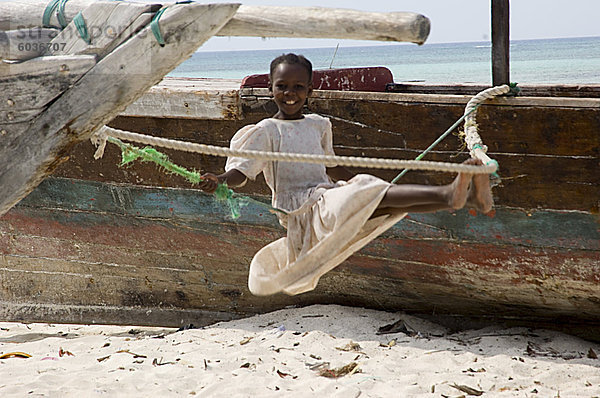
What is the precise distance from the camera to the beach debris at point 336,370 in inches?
151

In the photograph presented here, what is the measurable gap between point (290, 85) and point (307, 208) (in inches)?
20.2

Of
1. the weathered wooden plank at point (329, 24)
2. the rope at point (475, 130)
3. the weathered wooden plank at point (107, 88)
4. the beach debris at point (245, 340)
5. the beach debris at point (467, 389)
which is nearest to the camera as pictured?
the weathered wooden plank at point (329, 24)

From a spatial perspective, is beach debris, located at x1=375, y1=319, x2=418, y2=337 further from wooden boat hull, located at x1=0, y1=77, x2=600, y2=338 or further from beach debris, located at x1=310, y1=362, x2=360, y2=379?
beach debris, located at x1=310, y1=362, x2=360, y2=379

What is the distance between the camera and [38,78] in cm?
214

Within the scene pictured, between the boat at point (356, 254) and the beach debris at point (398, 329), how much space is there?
0.16 meters

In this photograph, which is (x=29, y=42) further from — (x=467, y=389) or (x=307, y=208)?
(x=467, y=389)

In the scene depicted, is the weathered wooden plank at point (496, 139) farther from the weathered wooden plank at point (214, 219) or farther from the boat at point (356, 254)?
the weathered wooden plank at point (214, 219)

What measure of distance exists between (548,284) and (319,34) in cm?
260

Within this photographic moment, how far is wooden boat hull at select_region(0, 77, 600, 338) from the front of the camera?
3715mm

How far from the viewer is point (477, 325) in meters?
4.49

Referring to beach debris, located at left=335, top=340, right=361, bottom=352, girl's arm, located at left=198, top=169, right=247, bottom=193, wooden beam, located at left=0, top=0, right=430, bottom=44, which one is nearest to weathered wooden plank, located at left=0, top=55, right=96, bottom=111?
wooden beam, located at left=0, top=0, right=430, bottom=44

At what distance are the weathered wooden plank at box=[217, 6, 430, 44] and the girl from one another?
29.9 inches

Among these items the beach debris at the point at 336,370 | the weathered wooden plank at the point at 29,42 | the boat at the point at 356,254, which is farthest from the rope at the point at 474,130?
the weathered wooden plank at the point at 29,42

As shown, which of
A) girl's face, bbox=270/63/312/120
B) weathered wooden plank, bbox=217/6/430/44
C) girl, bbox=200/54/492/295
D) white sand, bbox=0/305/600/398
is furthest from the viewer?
white sand, bbox=0/305/600/398
